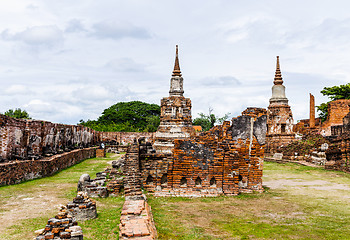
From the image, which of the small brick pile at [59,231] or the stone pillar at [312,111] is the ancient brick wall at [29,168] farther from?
the stone pillar at [312,111]

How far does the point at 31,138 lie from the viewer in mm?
13633

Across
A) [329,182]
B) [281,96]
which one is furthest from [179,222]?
[281,96]

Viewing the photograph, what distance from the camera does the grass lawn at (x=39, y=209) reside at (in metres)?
5.36

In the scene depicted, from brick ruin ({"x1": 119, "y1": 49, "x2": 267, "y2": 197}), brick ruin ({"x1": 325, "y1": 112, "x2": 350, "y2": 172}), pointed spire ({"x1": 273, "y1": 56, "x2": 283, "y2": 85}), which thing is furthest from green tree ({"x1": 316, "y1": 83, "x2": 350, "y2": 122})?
brick ruin ({"x1": 119, "y1": 49, "x2": 267, "y2": 197})

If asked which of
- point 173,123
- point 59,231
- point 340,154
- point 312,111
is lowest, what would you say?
point 59,231

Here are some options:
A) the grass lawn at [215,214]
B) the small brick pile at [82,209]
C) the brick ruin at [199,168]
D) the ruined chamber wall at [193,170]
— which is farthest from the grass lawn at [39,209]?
the ruined chamber wall at [193,170]

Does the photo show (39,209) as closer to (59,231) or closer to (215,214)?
(59,231)

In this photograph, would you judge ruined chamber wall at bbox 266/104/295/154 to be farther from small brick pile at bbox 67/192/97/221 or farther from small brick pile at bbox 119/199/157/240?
small brick pile at bbox 67/192/97/221

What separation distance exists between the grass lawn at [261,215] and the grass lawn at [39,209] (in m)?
0.90

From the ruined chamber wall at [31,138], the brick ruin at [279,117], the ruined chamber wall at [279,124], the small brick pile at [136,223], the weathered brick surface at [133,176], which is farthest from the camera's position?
the brick ruin at [279,117]

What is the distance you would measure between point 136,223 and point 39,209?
2.93 meters

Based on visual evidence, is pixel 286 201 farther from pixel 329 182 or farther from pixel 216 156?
pixel 329 182

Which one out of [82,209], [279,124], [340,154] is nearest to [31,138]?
[82,209]

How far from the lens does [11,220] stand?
6.01 metres
